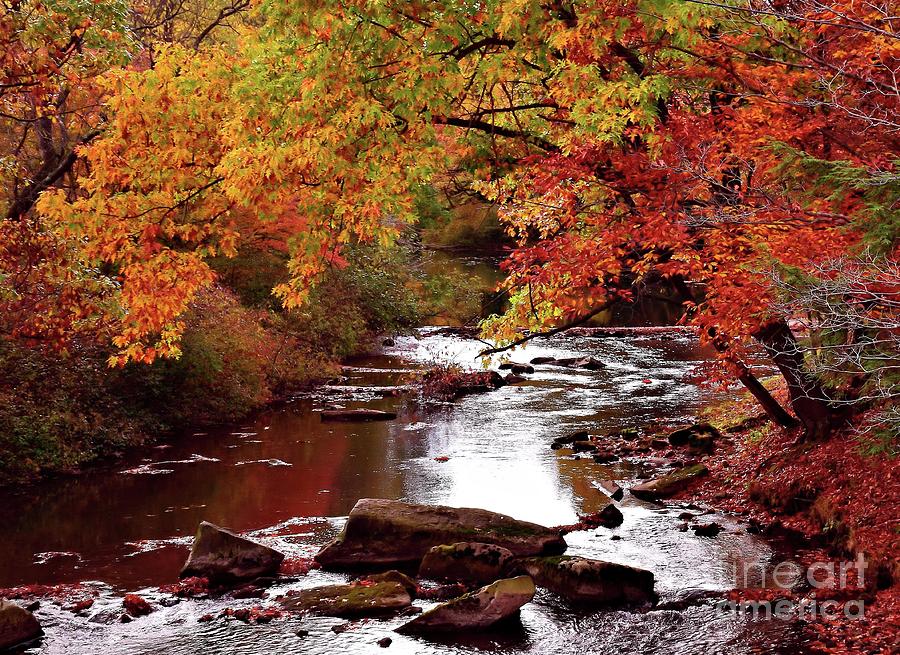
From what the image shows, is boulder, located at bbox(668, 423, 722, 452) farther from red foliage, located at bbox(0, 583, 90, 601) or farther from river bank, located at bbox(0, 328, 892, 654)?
red foliage, located at bbox(0, 583, 90, 601)

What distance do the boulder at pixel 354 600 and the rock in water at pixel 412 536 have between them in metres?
1.18

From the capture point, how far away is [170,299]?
1223cm

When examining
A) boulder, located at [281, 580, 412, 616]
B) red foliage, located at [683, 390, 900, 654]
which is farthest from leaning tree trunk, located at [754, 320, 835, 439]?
boulder, located at [281, 580, 412, 616]

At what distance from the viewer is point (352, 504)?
50.1 feet

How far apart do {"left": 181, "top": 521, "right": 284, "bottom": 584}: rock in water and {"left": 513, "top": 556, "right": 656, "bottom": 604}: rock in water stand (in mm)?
3861

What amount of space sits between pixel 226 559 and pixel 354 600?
2.07 m

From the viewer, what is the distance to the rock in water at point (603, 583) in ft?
33.7

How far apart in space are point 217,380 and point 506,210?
36.5 ft

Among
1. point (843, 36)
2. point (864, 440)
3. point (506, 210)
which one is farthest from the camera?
point (506, 210)

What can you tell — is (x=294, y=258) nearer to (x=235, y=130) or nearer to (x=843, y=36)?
(x=235, y=130)

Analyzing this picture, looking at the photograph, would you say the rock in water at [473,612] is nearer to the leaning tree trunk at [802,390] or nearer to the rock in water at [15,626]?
the rock in water at [15,626]

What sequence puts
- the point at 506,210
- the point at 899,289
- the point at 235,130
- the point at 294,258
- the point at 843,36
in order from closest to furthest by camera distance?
the point at 899,289 → the point at 843,36 → the point at 235,130 → the point at 294,258 → the point at 506,210

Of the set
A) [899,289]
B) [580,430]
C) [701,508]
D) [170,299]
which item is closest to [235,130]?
[170,299]

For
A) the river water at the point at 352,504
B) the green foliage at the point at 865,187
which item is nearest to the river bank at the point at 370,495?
the river water at the point at 352,504
